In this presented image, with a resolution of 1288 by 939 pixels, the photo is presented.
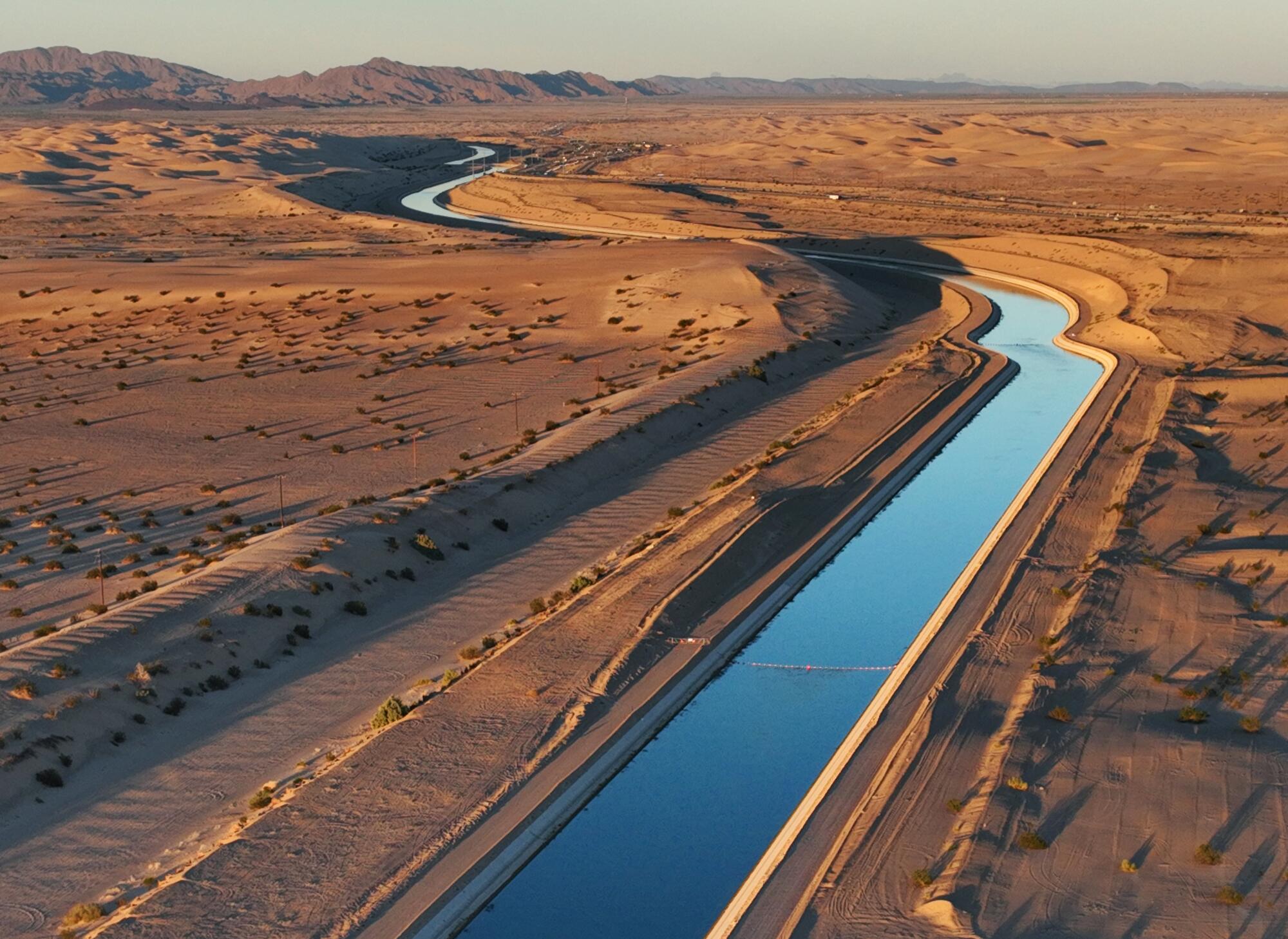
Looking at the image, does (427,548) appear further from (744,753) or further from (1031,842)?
(1031,842)

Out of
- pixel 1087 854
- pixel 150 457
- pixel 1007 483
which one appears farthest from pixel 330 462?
pixel 1087 854

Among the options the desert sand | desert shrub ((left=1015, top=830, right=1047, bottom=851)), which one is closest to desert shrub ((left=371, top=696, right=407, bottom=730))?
the desert sand

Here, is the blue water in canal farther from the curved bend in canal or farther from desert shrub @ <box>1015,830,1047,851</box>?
desert shrub @ <box>1015,830,1047,851</box>

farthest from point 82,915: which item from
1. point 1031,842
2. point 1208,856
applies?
point 1208,856

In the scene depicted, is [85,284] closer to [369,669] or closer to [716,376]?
[716,376]

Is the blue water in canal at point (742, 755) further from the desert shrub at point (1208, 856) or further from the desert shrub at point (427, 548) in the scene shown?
the desert shrub at point (427, 548)

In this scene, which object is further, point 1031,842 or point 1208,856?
point 1031,842
